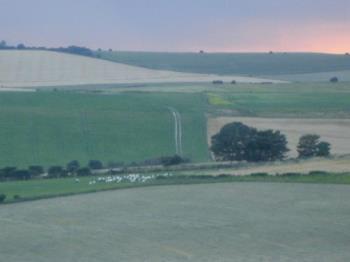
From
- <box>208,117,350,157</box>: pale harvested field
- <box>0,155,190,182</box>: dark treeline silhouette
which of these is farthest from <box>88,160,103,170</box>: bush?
<box>208,117,350,157</box>: pale harvested field

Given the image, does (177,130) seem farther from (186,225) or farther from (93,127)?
(186,225)

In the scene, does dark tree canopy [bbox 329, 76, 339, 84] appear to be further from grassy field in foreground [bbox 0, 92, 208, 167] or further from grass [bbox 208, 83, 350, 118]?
grassy field in foreground [bbox 0, 92, 208, 167]

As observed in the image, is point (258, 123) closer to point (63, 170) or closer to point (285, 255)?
point (63, 170)

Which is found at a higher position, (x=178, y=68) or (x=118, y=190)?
(x=178, y=68)

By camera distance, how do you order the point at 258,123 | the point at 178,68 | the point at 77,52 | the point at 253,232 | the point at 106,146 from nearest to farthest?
the point at 253,232, the point at 106,146, the point at 258,123, the point at 178,68, the point at 77,52

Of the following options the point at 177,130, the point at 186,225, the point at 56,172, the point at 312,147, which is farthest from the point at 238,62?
the point at 186,225

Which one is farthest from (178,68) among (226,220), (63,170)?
(226,220)

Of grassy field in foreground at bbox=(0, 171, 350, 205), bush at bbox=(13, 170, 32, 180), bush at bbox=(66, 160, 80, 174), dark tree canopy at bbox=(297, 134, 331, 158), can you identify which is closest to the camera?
grassy field in foreground at bbox=(0, 171, 350, 205)
